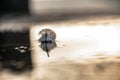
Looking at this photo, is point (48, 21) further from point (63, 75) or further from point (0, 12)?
point (63, 75)

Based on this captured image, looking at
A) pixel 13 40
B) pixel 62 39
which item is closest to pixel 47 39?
pixel 62 39

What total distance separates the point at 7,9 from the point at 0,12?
62mm

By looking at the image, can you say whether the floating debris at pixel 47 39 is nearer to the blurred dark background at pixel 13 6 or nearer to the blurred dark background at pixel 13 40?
the blurred dark background at pixel 13 40

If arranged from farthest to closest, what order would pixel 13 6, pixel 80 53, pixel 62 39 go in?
pixel 13 6
pixel 62 39
pixel 80 53

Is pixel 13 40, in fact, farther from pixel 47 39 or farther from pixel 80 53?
pixel 80 53

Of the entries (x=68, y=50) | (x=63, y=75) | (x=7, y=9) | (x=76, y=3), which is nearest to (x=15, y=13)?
(x=7, y=9)

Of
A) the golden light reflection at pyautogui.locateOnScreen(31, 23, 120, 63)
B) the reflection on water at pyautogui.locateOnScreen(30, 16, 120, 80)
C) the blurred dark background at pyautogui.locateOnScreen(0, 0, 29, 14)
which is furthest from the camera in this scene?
the blurred dark background at pyautogui.locateOnScreen(0, 0, 29, 14)

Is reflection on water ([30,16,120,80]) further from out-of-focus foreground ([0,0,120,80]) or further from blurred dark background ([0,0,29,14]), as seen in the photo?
blurred dark background ([0,0,29,14])

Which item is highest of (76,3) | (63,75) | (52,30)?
(76,3)

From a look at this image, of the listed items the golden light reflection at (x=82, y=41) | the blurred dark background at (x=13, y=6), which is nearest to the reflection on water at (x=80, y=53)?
the golden light reflection at (x=82, y=41)

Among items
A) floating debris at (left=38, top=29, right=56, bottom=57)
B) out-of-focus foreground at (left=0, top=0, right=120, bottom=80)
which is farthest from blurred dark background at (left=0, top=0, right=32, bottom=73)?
A: floating debris at (left=38, top=29, right=56, bottom=57)

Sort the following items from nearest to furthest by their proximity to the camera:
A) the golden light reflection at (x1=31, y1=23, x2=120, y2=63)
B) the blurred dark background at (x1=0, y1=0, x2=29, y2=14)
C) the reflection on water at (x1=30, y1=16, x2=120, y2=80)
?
the reflection on water at (x1=30, y1=16, x2=120, y2=80) < the golden light reflection at (x1=31, y1=23, x2=120, y2=63) < the blurred dark background at (x1=0, y1=0, x2=29, y2=14)

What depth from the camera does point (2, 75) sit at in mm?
1956

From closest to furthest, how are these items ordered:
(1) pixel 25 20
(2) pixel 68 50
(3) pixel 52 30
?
(2) pixel 68 50 < (3) pixel 52 30 < (1) pixel 25 20
